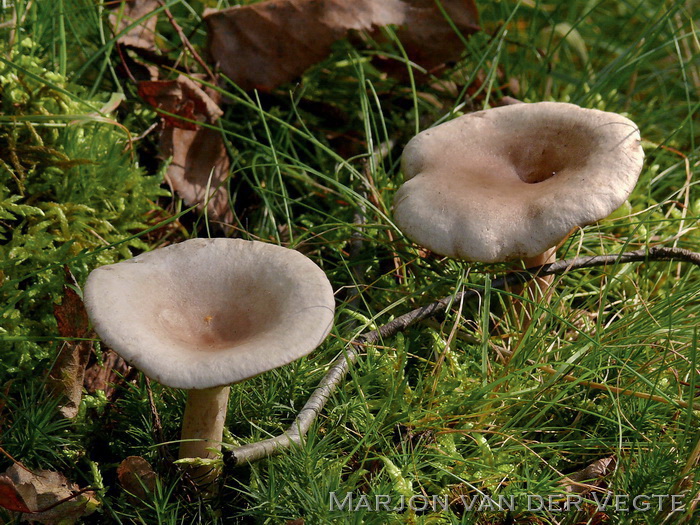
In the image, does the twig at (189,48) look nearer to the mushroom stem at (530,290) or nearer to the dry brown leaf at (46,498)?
the mushroom stem at (530,290)

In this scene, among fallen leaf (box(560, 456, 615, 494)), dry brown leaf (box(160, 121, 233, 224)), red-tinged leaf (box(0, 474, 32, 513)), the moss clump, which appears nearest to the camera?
red-tinged leaf (box(0, 474, 32, 513))

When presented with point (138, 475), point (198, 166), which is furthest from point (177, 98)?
point (138, 475)

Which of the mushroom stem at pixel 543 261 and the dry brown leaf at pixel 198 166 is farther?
the dry brown leaf at pixel 198 166

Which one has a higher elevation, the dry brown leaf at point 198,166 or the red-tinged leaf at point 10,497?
the dry brown leaf at point 198,166

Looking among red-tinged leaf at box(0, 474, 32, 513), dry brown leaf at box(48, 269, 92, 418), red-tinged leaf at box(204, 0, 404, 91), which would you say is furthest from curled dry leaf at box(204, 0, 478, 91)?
red-tinged leaf at box(0, 474, 32, 513)

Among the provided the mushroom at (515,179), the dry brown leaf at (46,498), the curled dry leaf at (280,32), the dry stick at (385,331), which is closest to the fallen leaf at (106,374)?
the dry brown leaf at (46,498)

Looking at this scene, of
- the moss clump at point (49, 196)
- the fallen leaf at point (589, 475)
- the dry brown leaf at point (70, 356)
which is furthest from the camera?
the moss clump at point (49, 196)

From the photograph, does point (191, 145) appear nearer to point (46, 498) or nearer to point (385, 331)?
point (385, 331)

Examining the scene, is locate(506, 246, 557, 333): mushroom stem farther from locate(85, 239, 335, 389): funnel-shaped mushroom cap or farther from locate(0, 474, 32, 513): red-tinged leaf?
locate(0, 474, 32, 513): red-tinged leaf
